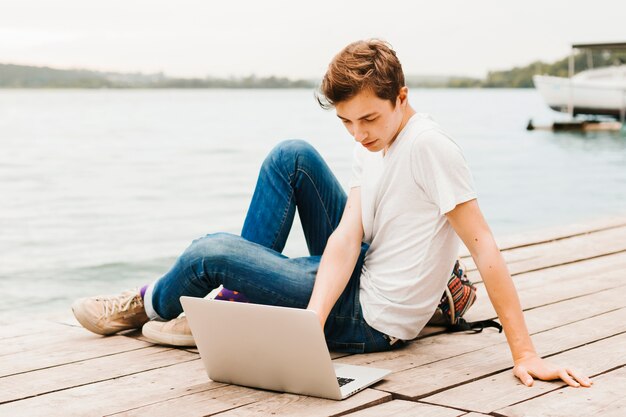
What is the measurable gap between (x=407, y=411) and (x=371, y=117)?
0.69 meters

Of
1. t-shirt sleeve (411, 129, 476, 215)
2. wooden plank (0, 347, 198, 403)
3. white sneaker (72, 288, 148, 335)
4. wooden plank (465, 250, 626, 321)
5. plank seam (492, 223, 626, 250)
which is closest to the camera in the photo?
t-shirt sleeve (411, 129, 476, 215)

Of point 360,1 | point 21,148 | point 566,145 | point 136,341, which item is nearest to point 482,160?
point 566,145

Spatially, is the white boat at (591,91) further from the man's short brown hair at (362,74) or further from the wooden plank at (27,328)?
Answer: the man's short brown hair at (362,74)

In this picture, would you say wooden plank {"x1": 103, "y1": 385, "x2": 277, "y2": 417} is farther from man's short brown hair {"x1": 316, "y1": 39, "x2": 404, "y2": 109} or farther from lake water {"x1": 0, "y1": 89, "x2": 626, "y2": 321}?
lake water {"x1": 0, "y1": 89, "x2": 626, "y2": 321}

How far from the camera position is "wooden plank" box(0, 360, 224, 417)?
2.01 metres

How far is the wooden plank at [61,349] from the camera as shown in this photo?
7.85 feet

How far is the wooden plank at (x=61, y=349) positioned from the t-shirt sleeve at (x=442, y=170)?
1004 mm

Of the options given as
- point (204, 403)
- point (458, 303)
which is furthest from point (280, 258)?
point (458, 303)

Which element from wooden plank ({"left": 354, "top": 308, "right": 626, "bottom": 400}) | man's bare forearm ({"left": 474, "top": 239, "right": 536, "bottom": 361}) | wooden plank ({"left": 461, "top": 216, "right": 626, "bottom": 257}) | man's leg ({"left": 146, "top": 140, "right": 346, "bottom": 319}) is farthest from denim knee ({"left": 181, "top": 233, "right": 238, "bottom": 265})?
wooden plank ({"left": 461, "top": 216, "right": 626, "bottom": 257})

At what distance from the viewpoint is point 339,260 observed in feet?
7.37

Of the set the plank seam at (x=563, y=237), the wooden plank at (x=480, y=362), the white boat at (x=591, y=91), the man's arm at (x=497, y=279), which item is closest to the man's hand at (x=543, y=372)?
the man's arm at (x=497, y=279)

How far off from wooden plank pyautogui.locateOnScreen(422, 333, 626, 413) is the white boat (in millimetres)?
26936

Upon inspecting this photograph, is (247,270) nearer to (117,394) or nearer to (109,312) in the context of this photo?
(117,394)

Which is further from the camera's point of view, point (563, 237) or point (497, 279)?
point (563, 237)
